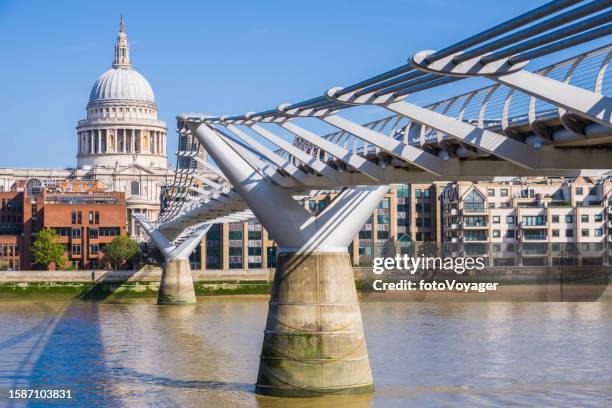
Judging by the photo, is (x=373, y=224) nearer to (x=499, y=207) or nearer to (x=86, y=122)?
(x=499, y=207)

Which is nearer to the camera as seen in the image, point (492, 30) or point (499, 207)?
point (492, 30)

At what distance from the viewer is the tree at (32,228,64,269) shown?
310 ft

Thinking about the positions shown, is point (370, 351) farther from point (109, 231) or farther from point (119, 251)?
point (109, 231)

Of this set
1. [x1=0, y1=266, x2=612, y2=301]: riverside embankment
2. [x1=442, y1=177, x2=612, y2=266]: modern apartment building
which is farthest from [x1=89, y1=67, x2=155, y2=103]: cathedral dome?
[x1=0, y1=266, x2=612, y2=301]: riverside embankment

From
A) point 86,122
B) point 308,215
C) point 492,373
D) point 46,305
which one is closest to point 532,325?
point 492,373

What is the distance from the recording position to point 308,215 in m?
26.8

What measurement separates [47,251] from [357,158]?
74196mm

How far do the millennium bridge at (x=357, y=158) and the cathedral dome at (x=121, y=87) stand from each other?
132 m

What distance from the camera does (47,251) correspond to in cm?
9462

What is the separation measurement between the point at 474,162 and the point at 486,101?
262 cm

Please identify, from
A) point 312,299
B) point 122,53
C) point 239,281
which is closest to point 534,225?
point 239,281

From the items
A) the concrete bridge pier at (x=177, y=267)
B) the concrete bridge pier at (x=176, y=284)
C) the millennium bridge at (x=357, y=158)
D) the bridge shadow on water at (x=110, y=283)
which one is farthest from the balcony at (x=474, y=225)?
the millennium bridge at (x=357, y=158)

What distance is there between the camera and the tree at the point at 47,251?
310 feet

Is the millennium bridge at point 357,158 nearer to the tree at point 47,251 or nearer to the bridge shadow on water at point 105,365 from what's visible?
the bridge shadow on water at point 105,365
